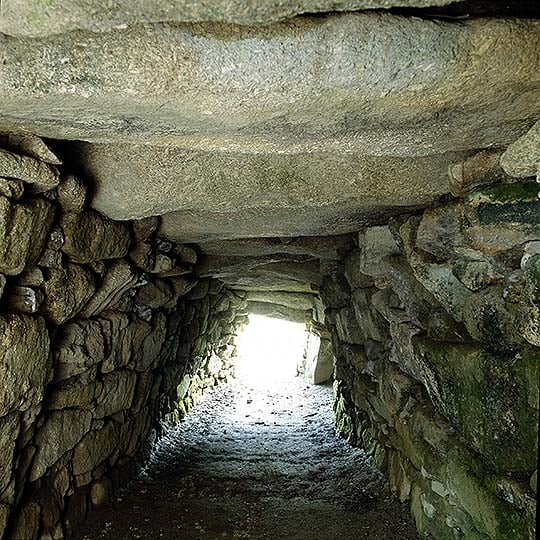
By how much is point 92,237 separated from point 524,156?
68.5 inches

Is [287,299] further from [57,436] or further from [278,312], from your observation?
[57,436]

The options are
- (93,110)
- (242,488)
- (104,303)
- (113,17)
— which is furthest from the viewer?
(242,488)

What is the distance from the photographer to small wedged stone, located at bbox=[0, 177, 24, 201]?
1.71 metres

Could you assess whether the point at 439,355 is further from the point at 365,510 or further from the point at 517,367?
the point at 365,510

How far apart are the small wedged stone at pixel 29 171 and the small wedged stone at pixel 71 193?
0.37 feet

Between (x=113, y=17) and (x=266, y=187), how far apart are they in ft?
4.22

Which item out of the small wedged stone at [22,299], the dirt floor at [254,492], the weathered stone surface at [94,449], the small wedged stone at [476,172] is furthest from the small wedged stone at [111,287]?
the small wedged stone at [476,172]

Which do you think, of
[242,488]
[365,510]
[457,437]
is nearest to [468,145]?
[457,437]

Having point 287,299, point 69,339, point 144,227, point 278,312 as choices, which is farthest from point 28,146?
point 278,312

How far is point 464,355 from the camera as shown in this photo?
86.2 inches

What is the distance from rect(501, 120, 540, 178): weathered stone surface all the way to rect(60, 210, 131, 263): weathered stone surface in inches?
64.3

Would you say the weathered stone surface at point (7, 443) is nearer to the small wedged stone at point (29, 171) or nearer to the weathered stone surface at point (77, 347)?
the weathered stone surface at point (77, 347)

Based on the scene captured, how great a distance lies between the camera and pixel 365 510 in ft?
10.4

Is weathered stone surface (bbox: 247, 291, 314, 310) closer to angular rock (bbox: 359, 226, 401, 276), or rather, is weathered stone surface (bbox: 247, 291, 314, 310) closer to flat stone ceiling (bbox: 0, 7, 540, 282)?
angular rock (bbox: 359, 226, 401, 276)
